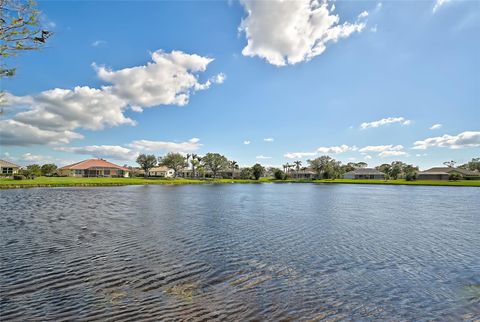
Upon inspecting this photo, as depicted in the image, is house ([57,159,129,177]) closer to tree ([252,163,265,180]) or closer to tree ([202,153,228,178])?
tree ([202,153,228,178])

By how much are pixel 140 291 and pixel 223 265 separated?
11.9ft

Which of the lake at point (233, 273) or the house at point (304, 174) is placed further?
the house at point (304, 174)

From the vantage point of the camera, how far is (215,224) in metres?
19.3

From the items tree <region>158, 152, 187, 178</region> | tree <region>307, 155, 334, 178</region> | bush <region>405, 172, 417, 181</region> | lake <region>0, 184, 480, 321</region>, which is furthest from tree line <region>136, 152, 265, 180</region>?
lake <region>0, 184, 480, 321</region>

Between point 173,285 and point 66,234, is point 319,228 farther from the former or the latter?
point 66,234

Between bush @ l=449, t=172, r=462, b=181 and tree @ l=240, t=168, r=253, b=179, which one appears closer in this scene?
bush @ l=449, t=172, r=462, b=181

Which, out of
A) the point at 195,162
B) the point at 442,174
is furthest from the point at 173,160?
the point at 442,174

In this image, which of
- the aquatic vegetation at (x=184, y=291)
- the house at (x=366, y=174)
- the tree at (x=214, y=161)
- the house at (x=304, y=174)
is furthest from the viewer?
the house at (x=304, y=174)

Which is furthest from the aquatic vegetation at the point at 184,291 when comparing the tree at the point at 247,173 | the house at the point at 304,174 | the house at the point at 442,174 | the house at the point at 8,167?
the house at the point at 304,174

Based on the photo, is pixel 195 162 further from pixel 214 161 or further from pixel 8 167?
pixel 8 167

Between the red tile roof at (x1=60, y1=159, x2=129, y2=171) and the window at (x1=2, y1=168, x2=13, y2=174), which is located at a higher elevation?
the red tile roof at (x1=60, y1=159, x2=129, y2=171)

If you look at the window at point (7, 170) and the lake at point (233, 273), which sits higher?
the window at point (7, 170)

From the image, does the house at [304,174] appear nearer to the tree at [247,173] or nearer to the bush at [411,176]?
the tree at [247,173]

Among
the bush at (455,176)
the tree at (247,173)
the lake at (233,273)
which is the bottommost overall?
the lake at (233,273)
